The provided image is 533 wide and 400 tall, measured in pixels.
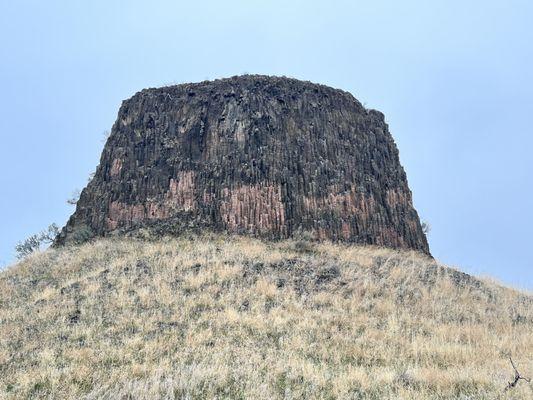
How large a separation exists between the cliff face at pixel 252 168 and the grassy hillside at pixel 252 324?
6.03 ft

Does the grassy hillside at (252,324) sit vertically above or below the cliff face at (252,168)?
below

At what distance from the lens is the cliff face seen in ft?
81.9

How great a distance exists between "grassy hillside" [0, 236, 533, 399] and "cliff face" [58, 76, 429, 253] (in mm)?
1838

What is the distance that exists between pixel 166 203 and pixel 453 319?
14.1 m

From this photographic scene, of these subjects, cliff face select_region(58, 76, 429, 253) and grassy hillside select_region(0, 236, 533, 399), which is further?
cliff face select_region(58, 76, 429, 253)

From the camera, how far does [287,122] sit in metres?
28.3

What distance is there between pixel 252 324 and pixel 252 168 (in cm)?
1275

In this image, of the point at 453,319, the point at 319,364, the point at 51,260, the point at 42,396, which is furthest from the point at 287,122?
the point at 42,396

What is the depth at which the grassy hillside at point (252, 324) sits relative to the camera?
31.4 feet

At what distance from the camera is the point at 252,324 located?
13.8m

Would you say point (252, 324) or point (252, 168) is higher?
point (252, 168)

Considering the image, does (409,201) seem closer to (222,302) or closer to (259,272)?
(259,272)

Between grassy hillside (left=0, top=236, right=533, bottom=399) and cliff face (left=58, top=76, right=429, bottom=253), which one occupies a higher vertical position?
cliff face (left=58, top=76, right=429, bottom=253)

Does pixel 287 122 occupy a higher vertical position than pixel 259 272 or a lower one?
higher
